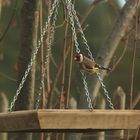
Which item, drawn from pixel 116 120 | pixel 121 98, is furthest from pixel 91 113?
pixel 121 98

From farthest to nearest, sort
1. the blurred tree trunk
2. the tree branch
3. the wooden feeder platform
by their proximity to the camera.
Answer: the tree branch
the blurred tree trunk
the wooden feeder platform

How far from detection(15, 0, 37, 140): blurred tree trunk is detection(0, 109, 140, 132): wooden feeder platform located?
103cm

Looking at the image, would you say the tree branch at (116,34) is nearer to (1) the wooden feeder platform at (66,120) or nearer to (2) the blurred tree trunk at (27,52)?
(2) the blurred tree trunk at (27,52)

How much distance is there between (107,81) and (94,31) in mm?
1329

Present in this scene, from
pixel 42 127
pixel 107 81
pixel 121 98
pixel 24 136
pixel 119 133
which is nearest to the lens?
pixel 42 127

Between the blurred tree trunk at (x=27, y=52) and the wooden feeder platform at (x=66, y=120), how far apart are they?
3.38 feet

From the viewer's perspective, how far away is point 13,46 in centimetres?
865

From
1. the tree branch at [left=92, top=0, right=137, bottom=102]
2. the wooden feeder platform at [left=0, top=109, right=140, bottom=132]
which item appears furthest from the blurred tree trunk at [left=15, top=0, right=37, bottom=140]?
the wooden feeder platform at [left=0, top=109, right=140, bottom=132]

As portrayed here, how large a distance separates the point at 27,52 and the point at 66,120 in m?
1.26

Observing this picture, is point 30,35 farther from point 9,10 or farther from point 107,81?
point 9,10

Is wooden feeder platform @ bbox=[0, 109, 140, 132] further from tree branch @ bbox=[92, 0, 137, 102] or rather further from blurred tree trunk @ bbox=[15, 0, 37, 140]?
tree branch @ bbox=[92, 0, 137, 102]

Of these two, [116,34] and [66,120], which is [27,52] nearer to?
[116,34]

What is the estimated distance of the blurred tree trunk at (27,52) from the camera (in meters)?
3.37

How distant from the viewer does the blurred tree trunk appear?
11.0 feet
